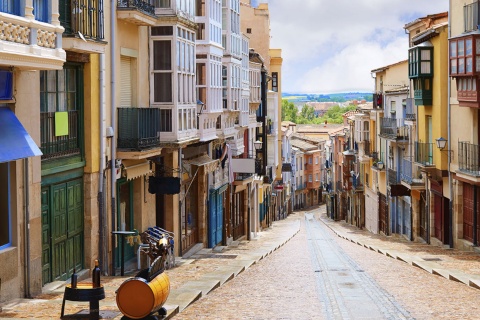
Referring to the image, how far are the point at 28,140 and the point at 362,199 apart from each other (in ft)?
172

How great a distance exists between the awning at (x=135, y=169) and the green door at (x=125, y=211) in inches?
9.6

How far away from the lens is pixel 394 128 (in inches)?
1842

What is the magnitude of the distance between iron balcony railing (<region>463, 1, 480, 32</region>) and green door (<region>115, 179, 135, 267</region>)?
13584 millimetres

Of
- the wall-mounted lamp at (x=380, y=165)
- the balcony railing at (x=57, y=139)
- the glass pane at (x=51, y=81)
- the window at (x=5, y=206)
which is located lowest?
the wall-mounted lamp at (x=380, y=165)

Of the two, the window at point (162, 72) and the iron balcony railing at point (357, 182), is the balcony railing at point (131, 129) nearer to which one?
the window at point (162, 72)

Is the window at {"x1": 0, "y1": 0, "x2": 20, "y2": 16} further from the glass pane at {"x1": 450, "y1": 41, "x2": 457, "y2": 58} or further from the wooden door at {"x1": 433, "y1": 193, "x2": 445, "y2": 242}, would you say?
the wooden door at {"x1": 433, "y1": 193, "x2": 445, "y2": 242}

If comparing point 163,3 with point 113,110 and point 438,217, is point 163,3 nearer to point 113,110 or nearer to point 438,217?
point 113,110

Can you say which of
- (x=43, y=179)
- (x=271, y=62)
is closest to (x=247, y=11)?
(x=271, y=62)

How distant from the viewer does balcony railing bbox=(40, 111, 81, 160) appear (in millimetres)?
16656

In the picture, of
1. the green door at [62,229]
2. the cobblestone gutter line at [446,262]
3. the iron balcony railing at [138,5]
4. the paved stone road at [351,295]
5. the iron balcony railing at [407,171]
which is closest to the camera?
the paved stone road at [351,295]

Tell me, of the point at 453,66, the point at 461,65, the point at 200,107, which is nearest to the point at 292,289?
the point at 200,107

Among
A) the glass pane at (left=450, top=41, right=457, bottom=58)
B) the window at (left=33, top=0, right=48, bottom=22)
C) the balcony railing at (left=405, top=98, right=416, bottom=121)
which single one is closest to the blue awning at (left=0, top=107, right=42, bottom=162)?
the window at (left=33, top=0, right=48, bottom=22)

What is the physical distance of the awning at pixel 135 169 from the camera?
69.9 feet

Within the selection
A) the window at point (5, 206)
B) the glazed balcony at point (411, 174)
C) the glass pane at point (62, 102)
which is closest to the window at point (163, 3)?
the glass pane at point (62, 102)
